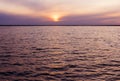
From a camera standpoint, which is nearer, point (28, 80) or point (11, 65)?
point (28, 80)

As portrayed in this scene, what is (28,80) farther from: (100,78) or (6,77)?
(100,78)

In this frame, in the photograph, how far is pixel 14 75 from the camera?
16734 millimetres

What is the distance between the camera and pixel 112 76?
1662 cm

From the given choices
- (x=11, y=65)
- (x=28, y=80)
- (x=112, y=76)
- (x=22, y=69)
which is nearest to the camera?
(x=28, y=80)

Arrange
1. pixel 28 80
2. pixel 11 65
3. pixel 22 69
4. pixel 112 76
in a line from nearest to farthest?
pixel 28 80 → pixel 112 76 → pixel 22 69 → pixel 11 65

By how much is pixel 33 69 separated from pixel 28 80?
12.0ft

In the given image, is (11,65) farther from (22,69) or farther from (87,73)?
(87,73)

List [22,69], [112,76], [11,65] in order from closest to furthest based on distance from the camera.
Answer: [112,76] < [22,69] < [11,65]

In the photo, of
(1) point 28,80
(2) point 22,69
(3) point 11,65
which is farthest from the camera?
(3) point 11,65

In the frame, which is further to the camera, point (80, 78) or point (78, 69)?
point (78, 69)

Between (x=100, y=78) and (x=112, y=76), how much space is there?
136 cm

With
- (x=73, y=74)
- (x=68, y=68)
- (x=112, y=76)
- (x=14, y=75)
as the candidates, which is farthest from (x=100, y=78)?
(x=14, y=75)

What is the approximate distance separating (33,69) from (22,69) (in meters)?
1.07

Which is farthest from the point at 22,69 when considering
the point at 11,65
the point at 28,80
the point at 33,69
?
the point at 28,80
